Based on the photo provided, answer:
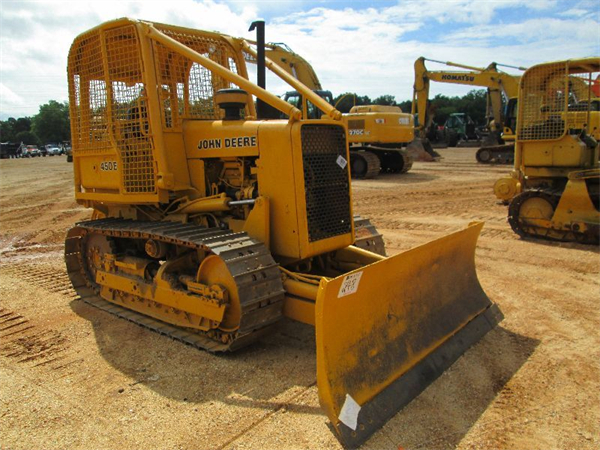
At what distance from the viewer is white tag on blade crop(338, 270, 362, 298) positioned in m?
3.29

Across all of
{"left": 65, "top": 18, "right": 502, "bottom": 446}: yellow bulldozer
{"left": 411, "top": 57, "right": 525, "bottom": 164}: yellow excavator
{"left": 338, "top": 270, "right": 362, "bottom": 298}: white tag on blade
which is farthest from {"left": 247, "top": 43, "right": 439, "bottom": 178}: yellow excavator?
{"left": 338, "top": 270, "right": 362, "bottom": 298}: white tag on blade

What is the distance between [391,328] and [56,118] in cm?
8112

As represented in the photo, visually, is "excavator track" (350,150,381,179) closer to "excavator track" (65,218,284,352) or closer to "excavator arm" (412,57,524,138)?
"excavator arm" (412,57,524,138)

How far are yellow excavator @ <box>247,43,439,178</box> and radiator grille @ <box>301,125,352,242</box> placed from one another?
40.2 feet

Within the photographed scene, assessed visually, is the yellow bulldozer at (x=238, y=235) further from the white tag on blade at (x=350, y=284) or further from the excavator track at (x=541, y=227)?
the excavator track at (x=541, y=227)

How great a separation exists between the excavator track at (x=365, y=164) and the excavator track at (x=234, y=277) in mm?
13195

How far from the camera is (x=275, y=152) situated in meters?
4.38

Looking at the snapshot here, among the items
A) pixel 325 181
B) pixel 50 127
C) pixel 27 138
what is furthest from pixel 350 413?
pixel 27 138

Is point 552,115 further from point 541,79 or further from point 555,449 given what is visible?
point 555,449

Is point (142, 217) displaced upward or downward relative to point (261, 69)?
downward

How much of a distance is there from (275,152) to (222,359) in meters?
1.82

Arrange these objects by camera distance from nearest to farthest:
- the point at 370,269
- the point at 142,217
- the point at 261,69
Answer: the point at 370,269 < the point at 261,69 < the point at 142,217

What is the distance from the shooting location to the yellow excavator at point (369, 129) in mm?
16953

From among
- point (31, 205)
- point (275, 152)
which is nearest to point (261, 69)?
point (275, 152)
